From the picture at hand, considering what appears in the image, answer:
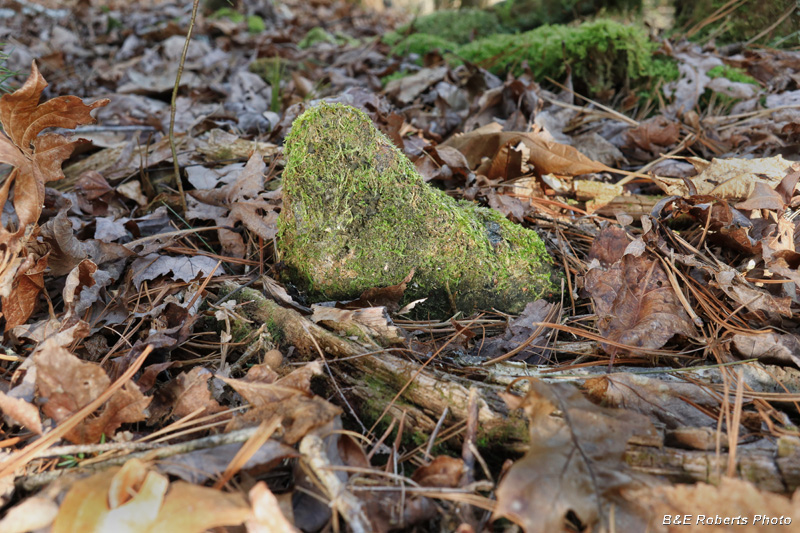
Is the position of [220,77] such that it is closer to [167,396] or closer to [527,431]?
[167,396]

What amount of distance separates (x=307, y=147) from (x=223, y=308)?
696 millimetres

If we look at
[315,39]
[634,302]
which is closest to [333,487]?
[634,302]

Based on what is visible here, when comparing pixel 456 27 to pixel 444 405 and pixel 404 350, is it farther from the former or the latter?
pixel 444 405

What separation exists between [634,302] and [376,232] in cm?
105

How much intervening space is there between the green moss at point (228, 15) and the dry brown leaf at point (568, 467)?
770 cm

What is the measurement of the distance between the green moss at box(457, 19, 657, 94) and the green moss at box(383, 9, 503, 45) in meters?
1.52

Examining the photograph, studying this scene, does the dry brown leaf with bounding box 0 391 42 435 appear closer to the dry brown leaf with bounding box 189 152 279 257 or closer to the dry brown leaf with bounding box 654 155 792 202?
the dry brown leaf with bounding box 189 152 279 257

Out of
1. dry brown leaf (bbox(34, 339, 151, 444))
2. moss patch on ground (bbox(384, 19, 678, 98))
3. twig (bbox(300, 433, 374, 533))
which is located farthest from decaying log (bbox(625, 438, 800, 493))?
moss patch on ground (bbox(384, 19, 678, 98))

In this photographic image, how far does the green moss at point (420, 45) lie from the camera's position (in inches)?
197

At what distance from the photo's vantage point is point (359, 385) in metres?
1.59

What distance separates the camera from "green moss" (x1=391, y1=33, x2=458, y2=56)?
5.02 meters

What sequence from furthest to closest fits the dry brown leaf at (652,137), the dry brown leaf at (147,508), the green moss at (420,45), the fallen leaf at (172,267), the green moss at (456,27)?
the green moss at (456,27)
the green moss at (420,45)
the dry brown leaf at (652,137)
the fallen leaf at (172,267)
the dry brown leaf at (147,508)

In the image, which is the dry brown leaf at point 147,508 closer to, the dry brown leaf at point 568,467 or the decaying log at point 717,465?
the dry brown leaf at point 568,467

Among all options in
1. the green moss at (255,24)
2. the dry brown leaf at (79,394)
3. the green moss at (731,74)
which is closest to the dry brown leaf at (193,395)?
the dry brown leaf at (79,394)
